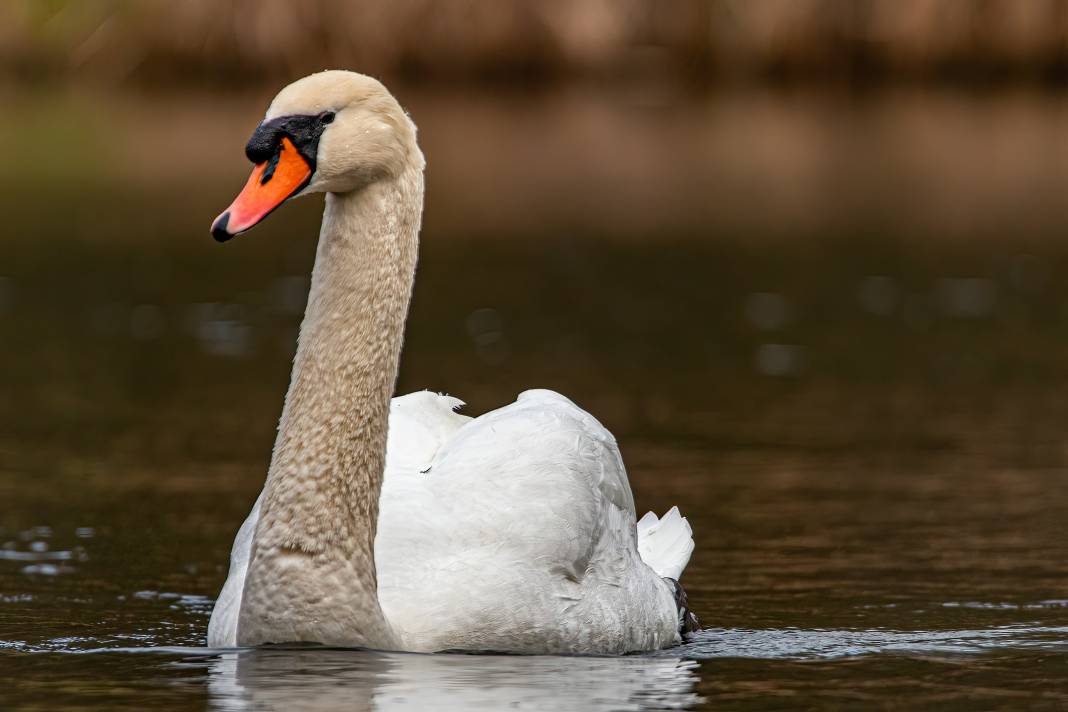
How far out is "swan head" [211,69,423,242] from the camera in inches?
273

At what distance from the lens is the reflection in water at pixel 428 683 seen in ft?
21.5

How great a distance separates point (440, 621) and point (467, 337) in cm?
901

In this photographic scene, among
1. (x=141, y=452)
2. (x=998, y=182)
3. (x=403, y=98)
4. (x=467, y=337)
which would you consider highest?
(x=403, y=98)

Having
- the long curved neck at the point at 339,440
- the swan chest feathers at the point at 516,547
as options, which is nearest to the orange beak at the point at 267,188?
the long curved neck at the point at 339,440

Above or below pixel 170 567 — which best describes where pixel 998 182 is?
above

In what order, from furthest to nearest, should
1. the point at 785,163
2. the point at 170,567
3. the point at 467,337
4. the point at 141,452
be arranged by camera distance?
the point at 785,163
the point at 467,337
the point at 141,452
the point at 170,567

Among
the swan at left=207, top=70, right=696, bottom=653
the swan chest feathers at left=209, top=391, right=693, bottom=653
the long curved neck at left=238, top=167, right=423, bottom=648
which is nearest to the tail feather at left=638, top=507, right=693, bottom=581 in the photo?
the swan chest feathers at left=209, top=391, right=693, bottom=653

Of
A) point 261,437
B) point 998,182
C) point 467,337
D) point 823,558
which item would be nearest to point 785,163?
point 998,182

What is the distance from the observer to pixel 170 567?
372 inches

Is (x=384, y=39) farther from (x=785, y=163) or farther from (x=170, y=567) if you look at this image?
(x=170, y=567)

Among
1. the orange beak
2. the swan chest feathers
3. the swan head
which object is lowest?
the swan chest feathers

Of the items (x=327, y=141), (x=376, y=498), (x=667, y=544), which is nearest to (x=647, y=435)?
(x=667, y=544)

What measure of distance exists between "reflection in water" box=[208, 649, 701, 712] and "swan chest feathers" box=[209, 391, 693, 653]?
13cm

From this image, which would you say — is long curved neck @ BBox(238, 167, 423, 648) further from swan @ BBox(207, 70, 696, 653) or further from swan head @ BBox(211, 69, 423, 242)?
swan head @ BBox(211, 69, 423, 242)
